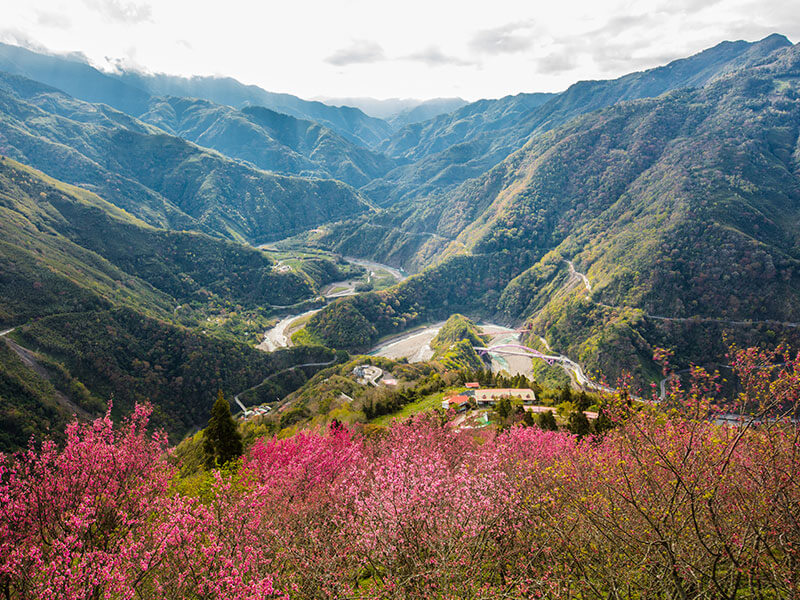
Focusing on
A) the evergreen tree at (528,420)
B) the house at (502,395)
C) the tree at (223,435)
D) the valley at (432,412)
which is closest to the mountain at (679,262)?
the valley at (432,412)

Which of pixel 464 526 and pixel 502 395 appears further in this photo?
pixel 502 395

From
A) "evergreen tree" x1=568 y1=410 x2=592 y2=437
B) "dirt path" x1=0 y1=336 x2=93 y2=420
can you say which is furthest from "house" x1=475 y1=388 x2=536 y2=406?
"dirt path" x1=0 y1=336 x2=93 y2=420

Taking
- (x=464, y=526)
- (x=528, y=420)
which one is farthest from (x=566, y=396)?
(x=464, y=526)

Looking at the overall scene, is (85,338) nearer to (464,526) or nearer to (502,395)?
(502,395)

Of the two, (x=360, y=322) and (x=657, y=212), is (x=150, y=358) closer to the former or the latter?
(x=360, y=322)

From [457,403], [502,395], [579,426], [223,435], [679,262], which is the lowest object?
[502,395]

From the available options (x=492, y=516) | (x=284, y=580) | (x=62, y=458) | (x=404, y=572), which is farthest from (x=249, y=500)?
(x=492, y=516)

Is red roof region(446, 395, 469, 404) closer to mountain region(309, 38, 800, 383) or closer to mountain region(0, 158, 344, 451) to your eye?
mountain region(309, 38, 800, 383)
